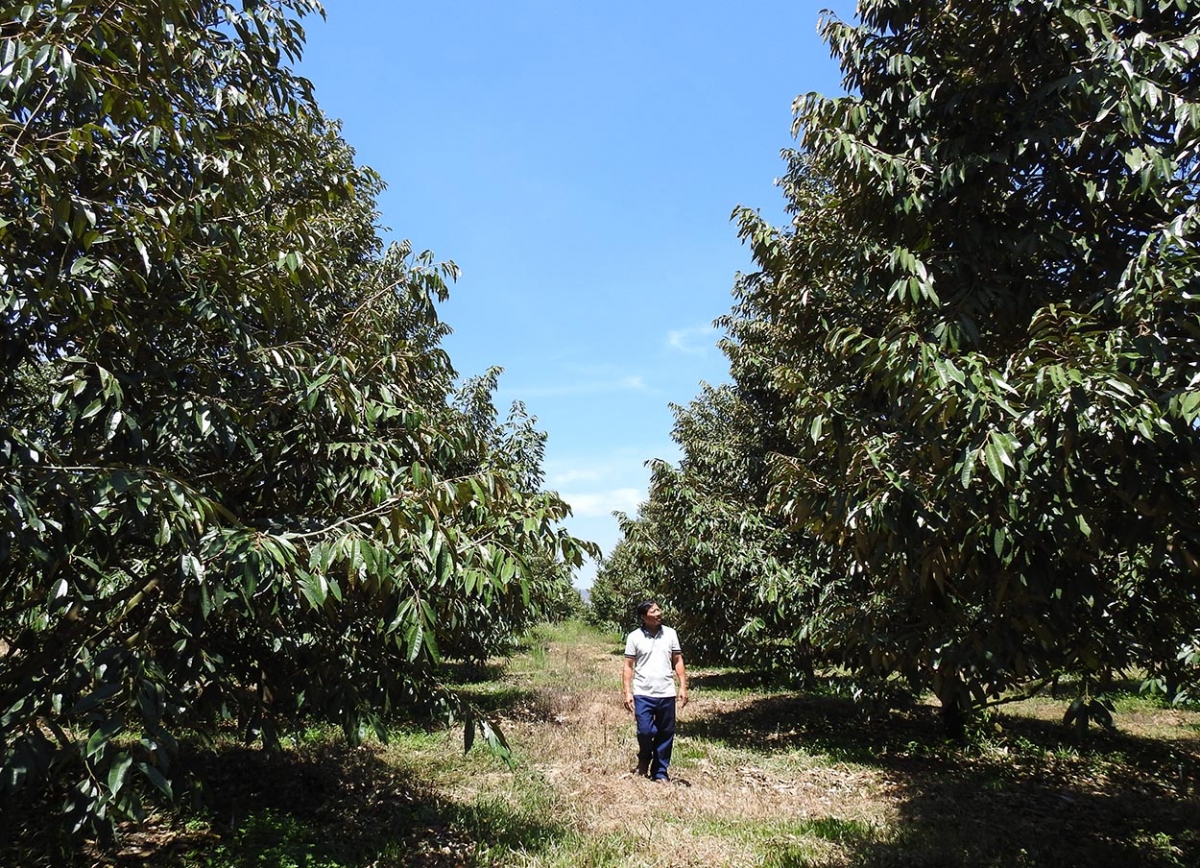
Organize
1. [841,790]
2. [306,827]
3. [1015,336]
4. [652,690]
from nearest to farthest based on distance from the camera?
1. [1015,336]
2. [306,827]
3. [652,690]
4. [841,790]

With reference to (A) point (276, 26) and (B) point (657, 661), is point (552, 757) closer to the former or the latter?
(B) point (657, 661)

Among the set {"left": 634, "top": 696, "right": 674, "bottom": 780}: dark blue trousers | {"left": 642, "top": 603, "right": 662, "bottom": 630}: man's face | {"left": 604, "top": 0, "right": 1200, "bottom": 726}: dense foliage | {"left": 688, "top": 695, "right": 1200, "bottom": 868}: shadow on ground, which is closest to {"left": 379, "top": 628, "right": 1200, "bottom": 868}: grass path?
{"left": 688, "top": 695, "right": 1200, "bottom": 868}: shadow on ground

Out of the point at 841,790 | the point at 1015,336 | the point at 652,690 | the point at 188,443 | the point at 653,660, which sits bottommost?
the point at 841,790

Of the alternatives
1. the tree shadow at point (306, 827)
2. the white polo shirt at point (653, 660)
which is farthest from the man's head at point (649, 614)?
the tree shadow at point (306, 827)

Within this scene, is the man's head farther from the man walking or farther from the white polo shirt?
the white polo shirt

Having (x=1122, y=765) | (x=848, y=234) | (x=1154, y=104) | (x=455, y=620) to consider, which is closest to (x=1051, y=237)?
(x=1154, y=104)

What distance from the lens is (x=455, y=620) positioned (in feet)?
14.0

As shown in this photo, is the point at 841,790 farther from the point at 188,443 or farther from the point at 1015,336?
the point at 188,443

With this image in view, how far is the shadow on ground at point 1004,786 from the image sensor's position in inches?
227

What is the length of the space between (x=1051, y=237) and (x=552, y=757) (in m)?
7.68

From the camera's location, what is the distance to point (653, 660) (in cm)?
759

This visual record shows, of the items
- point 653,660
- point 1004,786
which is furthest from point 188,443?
point 1004,786

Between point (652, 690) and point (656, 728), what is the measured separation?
0.52 m

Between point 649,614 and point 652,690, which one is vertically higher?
point 649,614
